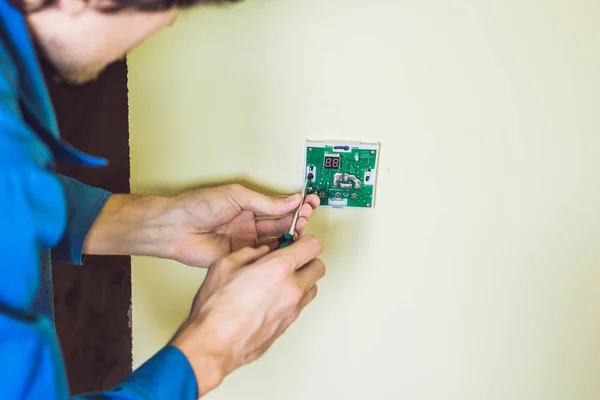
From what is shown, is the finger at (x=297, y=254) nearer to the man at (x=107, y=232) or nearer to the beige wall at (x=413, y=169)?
the man at (x=107, y=232)

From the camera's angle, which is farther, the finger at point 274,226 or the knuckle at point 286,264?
the finger at point 274,226

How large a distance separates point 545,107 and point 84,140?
→ 756mm

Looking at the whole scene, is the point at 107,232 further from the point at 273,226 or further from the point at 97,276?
the point at 273,226

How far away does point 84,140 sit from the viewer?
861 millimetres

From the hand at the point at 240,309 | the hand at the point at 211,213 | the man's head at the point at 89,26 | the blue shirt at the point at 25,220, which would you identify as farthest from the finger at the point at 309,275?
the man's head at the point at 89,26

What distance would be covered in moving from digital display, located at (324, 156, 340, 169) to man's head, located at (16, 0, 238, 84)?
0.36m

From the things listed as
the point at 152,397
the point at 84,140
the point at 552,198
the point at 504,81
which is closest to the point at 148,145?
the point at 84,140

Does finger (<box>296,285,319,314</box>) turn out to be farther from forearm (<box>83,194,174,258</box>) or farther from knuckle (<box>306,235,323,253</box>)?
forearm (<box>83,194,174,258</box>)

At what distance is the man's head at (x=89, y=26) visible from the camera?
50 centimetres

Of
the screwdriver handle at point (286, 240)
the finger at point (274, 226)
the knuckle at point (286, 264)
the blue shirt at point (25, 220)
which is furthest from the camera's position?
the finger at point (274, 226)

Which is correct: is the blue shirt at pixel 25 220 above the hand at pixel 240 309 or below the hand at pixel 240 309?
above

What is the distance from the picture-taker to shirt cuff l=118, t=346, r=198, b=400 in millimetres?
552

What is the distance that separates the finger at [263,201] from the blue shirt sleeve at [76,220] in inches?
8.7

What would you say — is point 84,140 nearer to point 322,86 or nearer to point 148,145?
point 148,145
